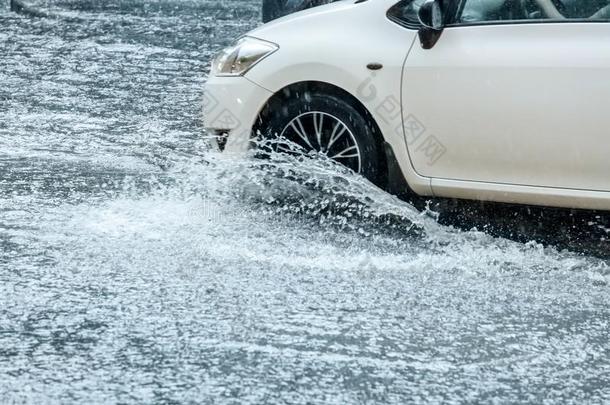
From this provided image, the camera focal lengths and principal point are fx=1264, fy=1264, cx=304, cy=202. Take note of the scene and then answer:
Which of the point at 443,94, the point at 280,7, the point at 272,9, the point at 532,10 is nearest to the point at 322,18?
the point at 443,94

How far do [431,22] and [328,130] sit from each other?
2.93 feet

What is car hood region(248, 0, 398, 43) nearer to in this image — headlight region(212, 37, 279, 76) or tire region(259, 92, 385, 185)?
headlight region(212, 37, 279, 76)

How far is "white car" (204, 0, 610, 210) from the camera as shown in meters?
6.34

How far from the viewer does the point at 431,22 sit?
655 centimetres

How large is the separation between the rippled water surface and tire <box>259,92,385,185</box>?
0.11 meters

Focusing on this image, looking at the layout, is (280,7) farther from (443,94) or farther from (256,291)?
(256,291)

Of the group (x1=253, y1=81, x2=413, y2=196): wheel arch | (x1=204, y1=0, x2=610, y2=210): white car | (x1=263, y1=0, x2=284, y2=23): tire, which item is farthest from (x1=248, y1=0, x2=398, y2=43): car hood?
(x1=263, y1=0, x2=284, y2=23): tire

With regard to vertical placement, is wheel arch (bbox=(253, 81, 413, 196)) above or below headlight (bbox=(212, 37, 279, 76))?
below

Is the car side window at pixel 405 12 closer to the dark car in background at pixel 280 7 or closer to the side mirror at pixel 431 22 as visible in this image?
the side mirror at pixel 431 22

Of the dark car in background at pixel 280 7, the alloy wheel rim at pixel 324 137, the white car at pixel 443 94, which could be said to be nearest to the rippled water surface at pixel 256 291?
the alloy wheel rim at pixel 324 137

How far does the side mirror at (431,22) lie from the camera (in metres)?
6.52

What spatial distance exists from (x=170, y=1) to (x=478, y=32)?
17.2 metres

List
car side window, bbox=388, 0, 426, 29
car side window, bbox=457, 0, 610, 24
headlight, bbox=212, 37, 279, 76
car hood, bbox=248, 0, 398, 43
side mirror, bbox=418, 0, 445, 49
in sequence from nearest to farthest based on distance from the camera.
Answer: car side window, bbox=457, 0, 610, 24, side mirror, bbox=418, 0, 445, 49, car side window, bbox=388, 0, 426, 29, car hood, bbox=248, 0, 398, 43, headlight, bbox=212, 37, 279, 76

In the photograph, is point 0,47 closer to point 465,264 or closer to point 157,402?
point 465,264
